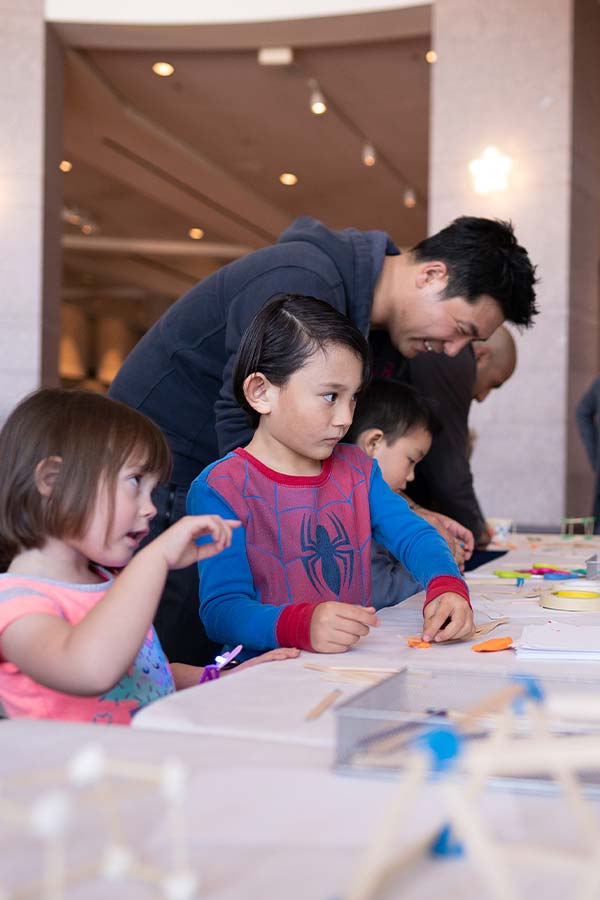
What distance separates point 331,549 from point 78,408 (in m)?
0.56

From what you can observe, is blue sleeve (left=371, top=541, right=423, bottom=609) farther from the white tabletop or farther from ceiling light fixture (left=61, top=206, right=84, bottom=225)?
ceiling light fixture (left=61, top=206, right=84, bottom=225)

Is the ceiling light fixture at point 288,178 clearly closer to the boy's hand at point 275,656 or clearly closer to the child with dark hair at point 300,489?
the child with dark hair at point 300,489

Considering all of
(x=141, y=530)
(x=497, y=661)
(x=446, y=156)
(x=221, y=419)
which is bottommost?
(x=497, y=661)

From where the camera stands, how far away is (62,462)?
44.2 inches

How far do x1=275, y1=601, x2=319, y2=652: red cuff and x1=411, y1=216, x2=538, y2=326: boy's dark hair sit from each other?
98 centimetres

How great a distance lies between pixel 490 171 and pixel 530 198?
269 millimetres

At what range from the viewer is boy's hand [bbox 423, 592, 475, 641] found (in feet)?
4.11

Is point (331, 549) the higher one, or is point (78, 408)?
point (78, 408)

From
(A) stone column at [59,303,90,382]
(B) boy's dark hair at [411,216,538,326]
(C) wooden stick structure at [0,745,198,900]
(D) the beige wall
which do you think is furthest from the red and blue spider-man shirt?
(A) stone column at [59,303,90,382]

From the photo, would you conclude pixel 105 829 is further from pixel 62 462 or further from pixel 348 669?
pixel 62 462

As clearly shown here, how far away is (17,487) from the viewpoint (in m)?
1.12

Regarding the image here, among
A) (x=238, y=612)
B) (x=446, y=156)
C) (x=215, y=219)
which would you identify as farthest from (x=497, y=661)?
(x=215, y=219)

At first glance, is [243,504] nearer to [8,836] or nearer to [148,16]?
[8,836]

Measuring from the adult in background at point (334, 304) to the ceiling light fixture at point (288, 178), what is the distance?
293 inches
